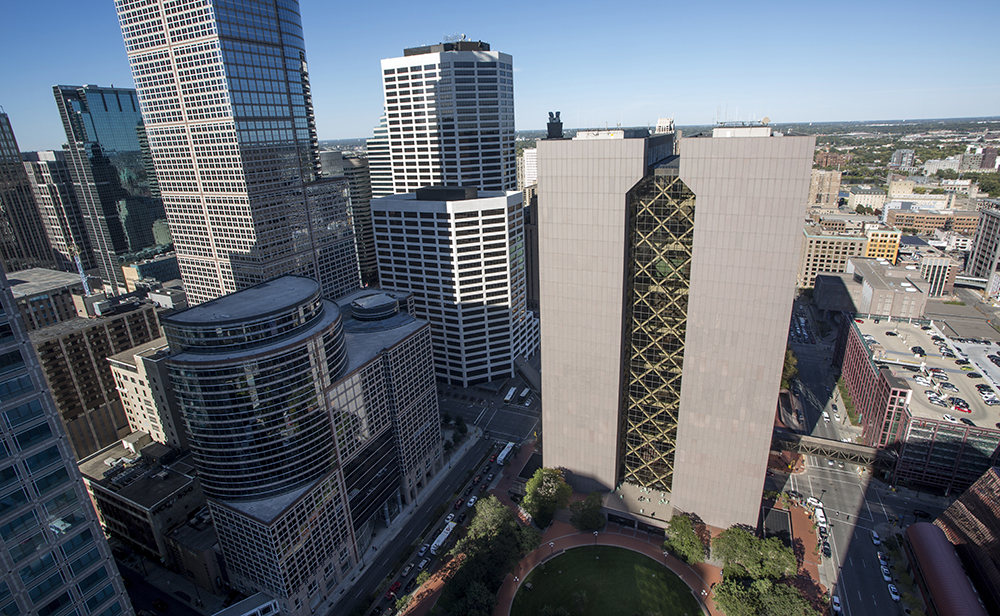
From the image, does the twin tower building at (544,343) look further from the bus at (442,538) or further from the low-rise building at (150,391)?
the low-rise building at (150,391)

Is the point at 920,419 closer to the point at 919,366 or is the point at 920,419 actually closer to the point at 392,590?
the point at 919,366

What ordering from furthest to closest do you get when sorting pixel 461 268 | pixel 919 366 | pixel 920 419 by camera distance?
pixel 461 268, pixel 919 366, pixel 920 419

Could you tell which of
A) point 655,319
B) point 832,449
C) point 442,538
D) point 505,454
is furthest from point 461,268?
point 832,449

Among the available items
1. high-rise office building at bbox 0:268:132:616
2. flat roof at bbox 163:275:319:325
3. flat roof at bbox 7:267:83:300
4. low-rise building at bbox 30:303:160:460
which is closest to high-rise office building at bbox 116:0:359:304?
low-rise building at bbox 30:303:160:460

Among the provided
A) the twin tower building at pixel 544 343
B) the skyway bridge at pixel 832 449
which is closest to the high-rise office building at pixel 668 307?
the twin tower building at pixel 544 343

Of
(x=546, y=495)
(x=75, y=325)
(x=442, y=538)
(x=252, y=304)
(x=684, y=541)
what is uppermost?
(x=252, y=304)

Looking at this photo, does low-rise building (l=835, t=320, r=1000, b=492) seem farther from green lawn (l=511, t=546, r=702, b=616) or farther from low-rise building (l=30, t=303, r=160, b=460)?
low-rise building (l=30, t=303, r=160, b=460)

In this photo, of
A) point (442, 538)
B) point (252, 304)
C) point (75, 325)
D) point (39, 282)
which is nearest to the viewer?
point (252, 304)
